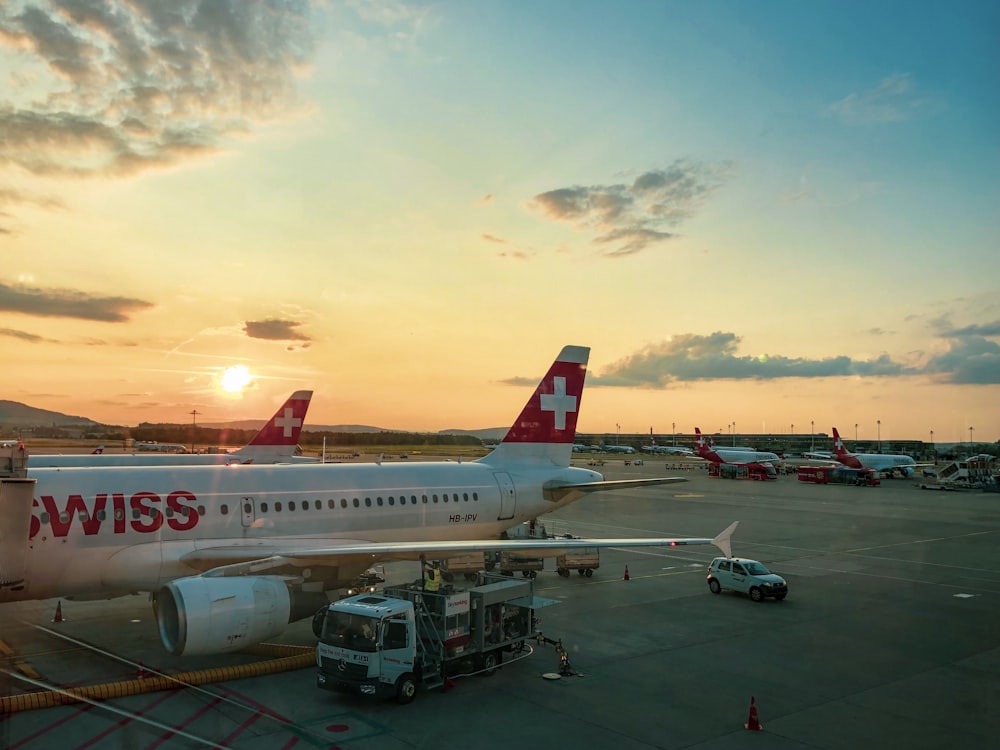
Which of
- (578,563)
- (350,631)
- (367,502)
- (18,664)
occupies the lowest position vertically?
(18,664)

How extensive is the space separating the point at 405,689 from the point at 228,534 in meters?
9.24

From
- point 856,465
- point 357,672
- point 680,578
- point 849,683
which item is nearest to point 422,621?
point 357,672

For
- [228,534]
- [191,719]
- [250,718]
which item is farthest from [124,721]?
[228,534]

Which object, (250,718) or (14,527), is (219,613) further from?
(14,527)

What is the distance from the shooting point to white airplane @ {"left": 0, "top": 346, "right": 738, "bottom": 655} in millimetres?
18641

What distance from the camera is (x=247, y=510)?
24047 mm

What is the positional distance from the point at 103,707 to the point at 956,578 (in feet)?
115

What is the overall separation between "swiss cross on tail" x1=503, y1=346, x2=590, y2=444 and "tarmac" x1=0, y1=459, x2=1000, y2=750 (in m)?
6.51

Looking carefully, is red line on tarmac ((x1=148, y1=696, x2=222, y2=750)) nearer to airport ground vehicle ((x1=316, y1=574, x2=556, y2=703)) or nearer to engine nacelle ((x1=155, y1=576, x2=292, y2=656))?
engine nacelle ((x1=155, y1=576, x2=292, y2=656))

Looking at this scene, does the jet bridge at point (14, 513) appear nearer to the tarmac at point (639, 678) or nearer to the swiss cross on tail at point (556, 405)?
the tarmac at point (639, 678)

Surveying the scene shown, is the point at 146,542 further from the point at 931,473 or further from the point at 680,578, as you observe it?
the point at 931,473

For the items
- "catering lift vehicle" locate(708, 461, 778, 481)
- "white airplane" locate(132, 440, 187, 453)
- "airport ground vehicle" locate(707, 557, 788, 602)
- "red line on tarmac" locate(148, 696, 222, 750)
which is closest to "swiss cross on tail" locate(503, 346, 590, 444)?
"airport ground vehicle" locate(707, 557, 788, 602)

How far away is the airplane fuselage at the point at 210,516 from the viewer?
2106cm

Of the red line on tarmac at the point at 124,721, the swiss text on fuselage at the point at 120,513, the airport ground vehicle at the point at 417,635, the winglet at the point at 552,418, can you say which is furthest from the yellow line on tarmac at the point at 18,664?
the winglet at the point at 552,418
